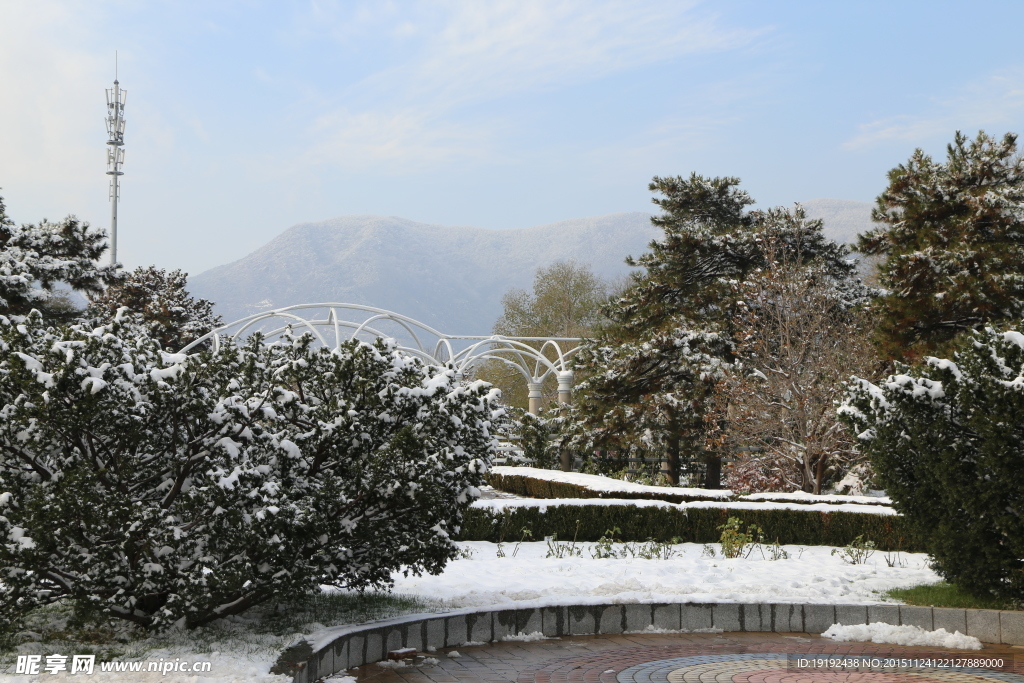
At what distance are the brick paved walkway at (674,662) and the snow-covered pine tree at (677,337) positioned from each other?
44.1 ft

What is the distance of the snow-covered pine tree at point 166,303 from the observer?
37.1m

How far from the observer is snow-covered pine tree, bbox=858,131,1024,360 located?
54.5 ft

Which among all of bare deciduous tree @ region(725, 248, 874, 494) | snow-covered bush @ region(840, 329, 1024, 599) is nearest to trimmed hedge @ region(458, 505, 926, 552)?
snow-covered bush @ region(840, 329, 1024, 599)

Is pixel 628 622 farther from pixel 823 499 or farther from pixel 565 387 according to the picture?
pixel 565 387

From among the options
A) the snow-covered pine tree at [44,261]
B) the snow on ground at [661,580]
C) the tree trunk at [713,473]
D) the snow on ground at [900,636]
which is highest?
the snow-covered pine tree at [44,261]

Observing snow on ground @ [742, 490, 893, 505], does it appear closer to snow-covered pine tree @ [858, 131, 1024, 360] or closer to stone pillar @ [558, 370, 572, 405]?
snow-covered pine tree @ [858, 131, 1024, 360]

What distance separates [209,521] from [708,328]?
16933mm

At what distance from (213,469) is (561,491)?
10822 mm

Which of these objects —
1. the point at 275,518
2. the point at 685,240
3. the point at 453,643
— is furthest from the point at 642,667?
the point at 685,240

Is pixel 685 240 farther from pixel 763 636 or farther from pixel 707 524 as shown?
pixel 763 636

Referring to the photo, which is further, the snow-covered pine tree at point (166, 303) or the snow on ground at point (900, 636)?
the snow-covered pine tree at point (166, 303)

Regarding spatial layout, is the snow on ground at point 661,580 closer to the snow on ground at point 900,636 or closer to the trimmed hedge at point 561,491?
the snow on ground at point 900,636

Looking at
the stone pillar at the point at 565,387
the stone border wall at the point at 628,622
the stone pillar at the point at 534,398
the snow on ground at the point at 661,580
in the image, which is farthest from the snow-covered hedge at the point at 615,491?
the stone pillar at the point at 534,398

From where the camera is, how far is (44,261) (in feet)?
59.7
